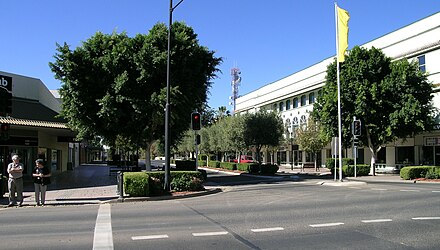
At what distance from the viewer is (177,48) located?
→ 24.7 meters

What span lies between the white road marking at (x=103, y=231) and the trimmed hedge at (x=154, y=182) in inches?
155

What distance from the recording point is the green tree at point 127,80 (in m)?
23.6

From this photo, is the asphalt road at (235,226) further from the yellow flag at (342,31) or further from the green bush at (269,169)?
the green bush at (269,169)

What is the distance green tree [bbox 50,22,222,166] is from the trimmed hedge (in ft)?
17.2

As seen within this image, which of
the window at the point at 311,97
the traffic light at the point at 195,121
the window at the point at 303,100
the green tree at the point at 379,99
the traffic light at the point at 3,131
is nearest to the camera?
the traffic light at the point at 3,131

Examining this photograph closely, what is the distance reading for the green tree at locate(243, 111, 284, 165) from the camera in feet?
131

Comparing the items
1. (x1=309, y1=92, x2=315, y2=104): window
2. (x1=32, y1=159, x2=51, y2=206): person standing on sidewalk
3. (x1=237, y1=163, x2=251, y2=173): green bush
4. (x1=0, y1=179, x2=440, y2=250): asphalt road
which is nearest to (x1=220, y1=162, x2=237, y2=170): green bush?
(x1=237, y1=163, x2=251, y2=173): green bush

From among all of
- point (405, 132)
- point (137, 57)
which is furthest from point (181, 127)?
point (405, 132)

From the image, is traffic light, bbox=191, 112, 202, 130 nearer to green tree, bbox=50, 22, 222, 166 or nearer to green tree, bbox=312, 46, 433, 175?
green tree, bbox=50, 22, 222, 166

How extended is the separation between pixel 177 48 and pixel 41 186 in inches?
476

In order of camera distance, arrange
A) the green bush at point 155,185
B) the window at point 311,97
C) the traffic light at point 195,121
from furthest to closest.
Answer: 1. the window at point 311,97
2. the traffic light at point 195,121
3. the green bush at point 155,185

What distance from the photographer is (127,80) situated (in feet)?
76.9

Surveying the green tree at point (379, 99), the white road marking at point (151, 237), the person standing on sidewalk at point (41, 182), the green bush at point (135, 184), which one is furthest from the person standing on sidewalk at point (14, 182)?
the green tree at point (379, 99)

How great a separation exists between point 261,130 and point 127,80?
19.3 m
